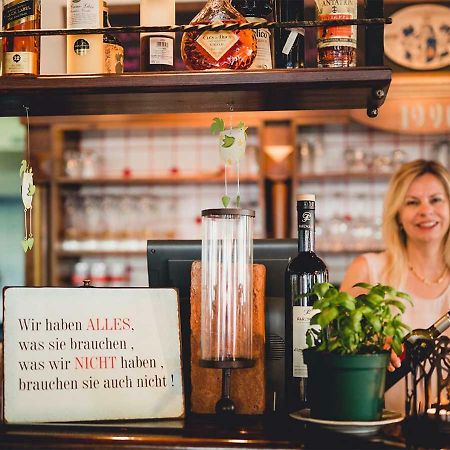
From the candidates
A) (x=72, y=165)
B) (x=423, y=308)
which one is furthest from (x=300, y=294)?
(x=72, y=165)

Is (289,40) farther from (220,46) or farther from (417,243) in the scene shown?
(417,243)

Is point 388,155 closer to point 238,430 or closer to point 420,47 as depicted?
point 420,47

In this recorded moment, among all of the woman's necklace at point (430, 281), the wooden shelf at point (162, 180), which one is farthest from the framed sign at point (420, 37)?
the woman's necklace at point (430, 281)

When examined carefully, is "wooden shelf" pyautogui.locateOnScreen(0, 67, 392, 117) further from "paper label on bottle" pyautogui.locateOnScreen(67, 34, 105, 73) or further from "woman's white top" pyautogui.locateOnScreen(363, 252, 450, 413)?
"woman's white top" pyautogui.locateOnScreen(363, 252, 450, 413)

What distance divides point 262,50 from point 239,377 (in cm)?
68

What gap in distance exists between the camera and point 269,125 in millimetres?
4301

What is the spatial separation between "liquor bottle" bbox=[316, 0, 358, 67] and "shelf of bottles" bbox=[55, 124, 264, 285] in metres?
2.69

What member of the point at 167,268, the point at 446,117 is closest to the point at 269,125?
the point at 446,117

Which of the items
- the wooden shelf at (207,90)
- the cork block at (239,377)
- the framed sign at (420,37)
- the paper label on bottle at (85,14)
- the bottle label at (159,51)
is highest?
the framed sign at (420,37)

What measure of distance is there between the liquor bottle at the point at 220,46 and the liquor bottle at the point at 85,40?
0.18 meters

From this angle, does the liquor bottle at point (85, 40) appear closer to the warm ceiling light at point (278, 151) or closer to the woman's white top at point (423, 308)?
the woman's white top at point (423, 308)

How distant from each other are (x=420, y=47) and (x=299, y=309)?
2.86 metres

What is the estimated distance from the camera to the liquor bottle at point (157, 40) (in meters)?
1.62

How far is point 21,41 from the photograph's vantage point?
163 cm
